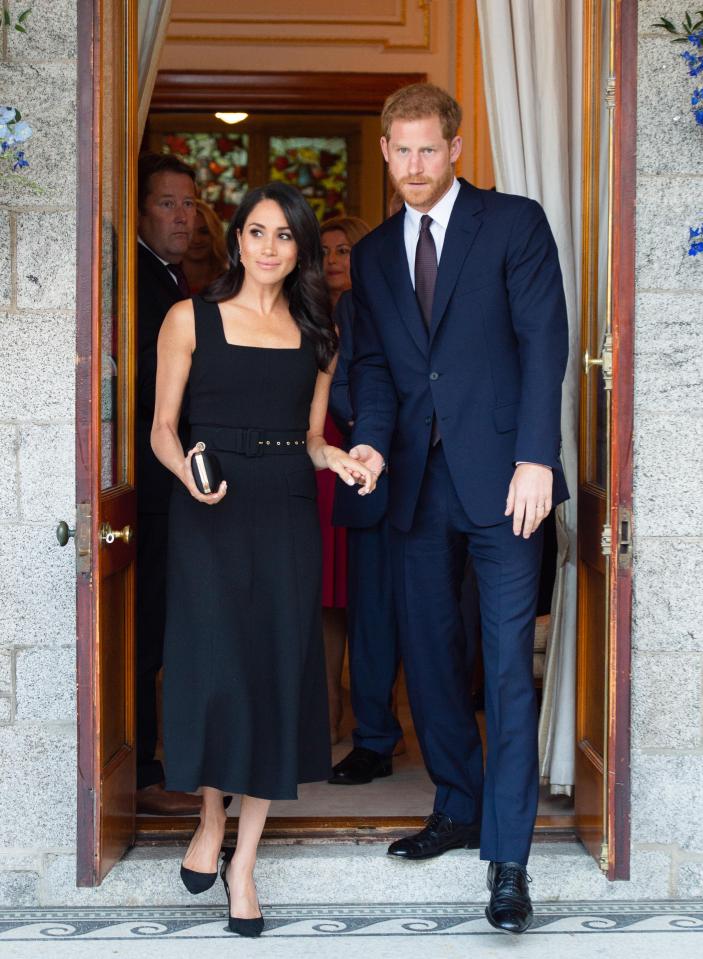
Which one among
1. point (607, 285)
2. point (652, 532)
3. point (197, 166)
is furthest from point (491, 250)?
point (197, 166)

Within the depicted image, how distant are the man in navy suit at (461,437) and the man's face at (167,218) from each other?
0.68 meters

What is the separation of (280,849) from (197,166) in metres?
6.50

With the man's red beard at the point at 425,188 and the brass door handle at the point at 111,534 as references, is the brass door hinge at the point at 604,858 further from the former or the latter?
the man's red beard at the point at 425,188

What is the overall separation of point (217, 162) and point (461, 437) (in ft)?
20.9

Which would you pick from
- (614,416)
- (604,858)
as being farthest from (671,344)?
(604,858)

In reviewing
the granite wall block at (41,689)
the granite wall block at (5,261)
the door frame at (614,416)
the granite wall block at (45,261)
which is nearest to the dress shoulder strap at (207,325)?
the door frame at (614,416)

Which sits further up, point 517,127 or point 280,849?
point 517,127

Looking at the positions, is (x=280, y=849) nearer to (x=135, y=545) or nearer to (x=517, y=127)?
(x=135, y=545)

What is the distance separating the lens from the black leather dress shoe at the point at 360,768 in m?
3.95

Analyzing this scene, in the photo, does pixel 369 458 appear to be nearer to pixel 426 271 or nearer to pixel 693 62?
pixel 426 271

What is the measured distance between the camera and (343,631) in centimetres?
446

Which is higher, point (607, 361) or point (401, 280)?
point (401, 280)

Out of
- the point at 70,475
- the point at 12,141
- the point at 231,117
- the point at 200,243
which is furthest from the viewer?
the point at 231,117

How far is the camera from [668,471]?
332cm
